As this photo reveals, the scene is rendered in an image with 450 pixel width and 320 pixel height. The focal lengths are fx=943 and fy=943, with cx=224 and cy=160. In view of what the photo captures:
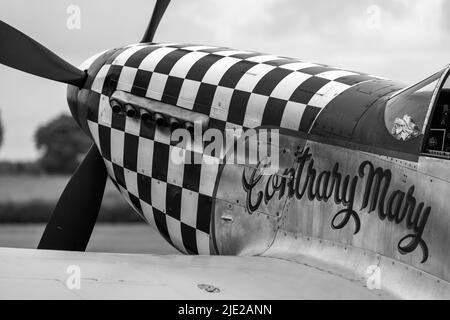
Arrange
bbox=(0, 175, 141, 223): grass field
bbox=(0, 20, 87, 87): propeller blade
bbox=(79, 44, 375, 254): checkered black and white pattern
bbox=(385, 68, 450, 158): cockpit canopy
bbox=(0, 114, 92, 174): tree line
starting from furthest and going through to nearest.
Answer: bbox=(0, 114, 92, 174): tree line
bbox=(0, 175, 141, 223): grass field
bbox=(0, 20, 87, 87): propeller blade
bbox=(79, 44, 375, 254): checkered black and white pattern
bbox=(385, 68, 450, 158): cockpit canopy

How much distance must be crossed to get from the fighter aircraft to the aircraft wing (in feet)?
0.05

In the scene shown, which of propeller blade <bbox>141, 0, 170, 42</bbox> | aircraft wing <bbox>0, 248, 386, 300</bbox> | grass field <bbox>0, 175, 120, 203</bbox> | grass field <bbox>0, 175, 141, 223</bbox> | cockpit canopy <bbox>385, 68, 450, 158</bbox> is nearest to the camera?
aircraft wing <bbox>0, 248, 386, 300</bbox>

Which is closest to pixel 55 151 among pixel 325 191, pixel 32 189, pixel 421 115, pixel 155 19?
pixel 32 189

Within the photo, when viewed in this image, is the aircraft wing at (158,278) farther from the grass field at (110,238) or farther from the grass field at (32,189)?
the grass field at (32,189)

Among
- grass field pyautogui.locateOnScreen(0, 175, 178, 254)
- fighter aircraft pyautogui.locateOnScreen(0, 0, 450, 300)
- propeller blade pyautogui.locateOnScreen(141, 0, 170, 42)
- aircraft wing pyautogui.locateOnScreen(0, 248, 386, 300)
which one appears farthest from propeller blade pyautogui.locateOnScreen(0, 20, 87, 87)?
grass field pyautogui.locateOnScreen(0, 175, 178, 254)

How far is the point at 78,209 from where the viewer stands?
27.0 feet

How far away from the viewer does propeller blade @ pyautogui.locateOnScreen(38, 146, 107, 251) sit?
323 inches

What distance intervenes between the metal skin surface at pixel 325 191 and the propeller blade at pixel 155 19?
0.81 meters

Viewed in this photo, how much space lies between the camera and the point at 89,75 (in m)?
8.39

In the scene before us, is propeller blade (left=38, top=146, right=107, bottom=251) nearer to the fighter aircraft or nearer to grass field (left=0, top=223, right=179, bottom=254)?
the fighter aircraft

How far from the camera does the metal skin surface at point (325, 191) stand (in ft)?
17.4

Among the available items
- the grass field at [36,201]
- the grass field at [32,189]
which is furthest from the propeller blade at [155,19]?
the grass field at [32,189]

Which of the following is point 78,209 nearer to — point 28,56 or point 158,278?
point 28,56

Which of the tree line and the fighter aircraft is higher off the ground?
the fighter aircraft
